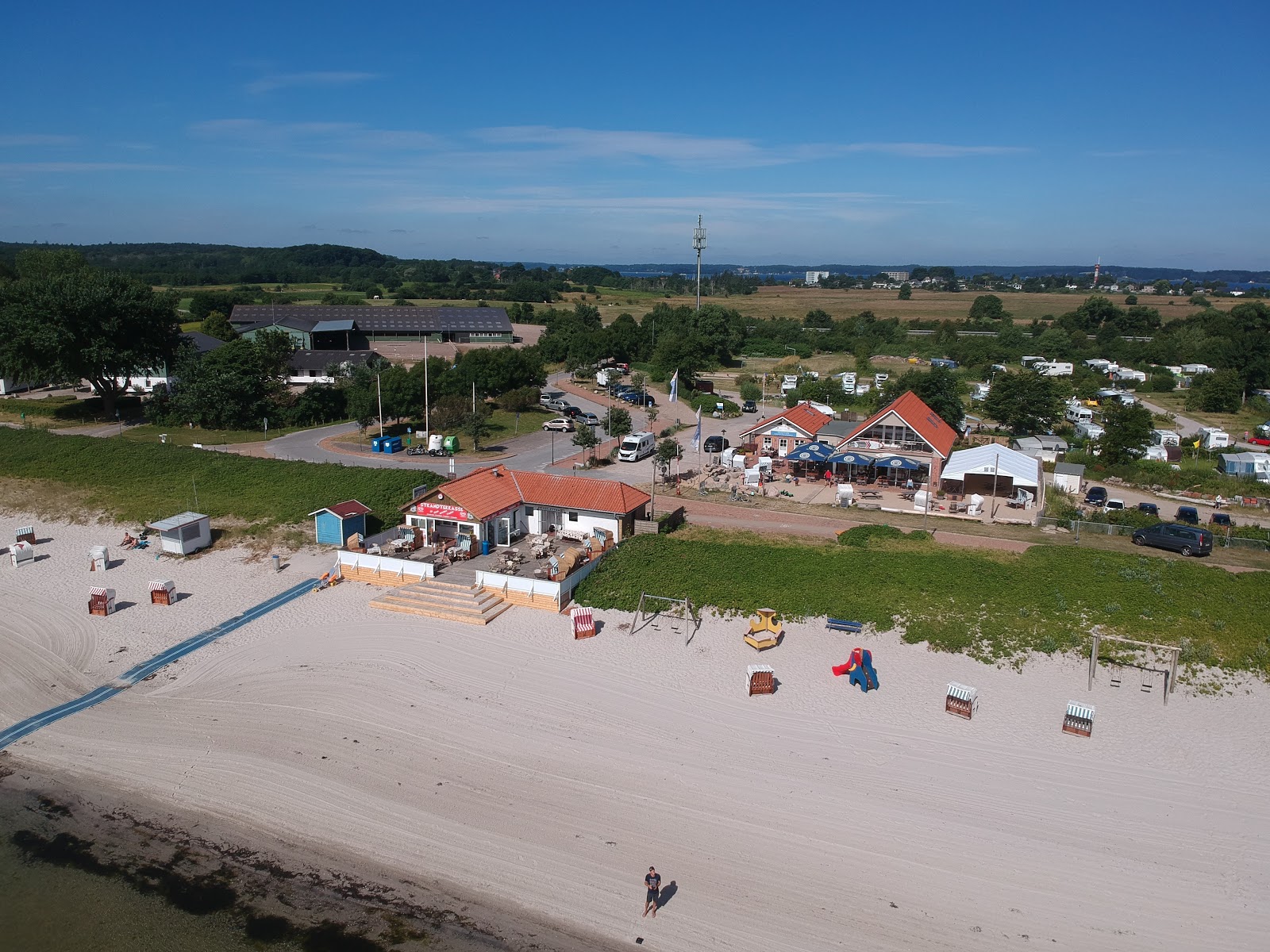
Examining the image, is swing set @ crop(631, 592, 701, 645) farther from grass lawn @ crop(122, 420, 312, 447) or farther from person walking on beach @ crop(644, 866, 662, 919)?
grass lawn @ crop(122, 420, 312, 447)

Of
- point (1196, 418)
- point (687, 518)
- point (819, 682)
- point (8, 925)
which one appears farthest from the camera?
point (1196, 418)

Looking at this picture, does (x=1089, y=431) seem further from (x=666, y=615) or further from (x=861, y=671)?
(x=861, y=671)

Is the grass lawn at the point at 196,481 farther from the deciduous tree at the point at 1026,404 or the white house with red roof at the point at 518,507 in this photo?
the deciduous tree at the point at 1026,404

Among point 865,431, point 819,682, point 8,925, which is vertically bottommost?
point 8,925

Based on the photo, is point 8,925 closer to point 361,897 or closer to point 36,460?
point 361,897

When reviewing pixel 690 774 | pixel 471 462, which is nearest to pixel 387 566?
pixel 690 774

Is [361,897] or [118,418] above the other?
[118,418]

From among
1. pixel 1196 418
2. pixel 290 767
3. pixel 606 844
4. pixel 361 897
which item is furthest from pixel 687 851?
pixel 1196 418
